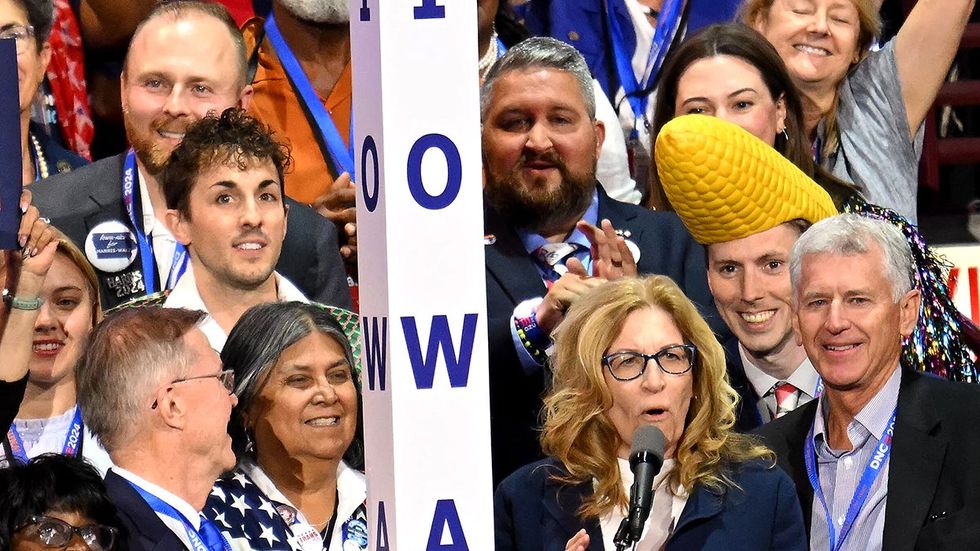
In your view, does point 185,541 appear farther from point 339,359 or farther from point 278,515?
point 339,359

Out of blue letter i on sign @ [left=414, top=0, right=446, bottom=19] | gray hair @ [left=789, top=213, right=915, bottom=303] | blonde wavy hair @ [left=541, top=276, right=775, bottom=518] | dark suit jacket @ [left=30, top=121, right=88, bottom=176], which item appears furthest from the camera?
Answer: dark suit jacket @ [left=30, top=121, right=88, bottom=176]

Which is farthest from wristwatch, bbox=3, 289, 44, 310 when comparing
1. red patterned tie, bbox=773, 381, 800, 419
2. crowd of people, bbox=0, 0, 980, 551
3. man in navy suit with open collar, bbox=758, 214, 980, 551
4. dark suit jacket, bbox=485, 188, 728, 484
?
red patterned tie, bbox=773, 381, 800, 419

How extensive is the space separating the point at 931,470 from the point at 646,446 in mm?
983

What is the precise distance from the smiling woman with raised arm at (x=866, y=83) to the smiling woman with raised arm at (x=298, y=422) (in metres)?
1.98

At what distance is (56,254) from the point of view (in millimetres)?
4656

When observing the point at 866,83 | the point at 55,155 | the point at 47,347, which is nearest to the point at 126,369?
the point at 47,347

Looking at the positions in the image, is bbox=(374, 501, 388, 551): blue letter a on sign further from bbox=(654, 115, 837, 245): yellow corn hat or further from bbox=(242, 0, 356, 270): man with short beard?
bbox=(242, 0, 356, 270): man with short beard

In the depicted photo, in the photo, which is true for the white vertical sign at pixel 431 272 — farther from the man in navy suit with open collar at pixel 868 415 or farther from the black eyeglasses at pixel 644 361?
the man in navy suit with open collar at pixel 868 415

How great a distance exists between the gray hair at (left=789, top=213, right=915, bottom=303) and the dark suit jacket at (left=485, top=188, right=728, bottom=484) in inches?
21.8

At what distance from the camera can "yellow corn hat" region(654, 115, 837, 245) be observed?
15.6 ft

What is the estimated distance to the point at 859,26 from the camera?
5836 millimetres

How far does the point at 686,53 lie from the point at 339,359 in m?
1.56

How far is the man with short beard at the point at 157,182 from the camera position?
16.2 feet

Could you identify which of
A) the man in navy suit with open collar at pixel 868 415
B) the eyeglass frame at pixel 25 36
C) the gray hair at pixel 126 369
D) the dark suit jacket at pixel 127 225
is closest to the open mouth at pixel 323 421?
the gray hair at pixel 126 369
